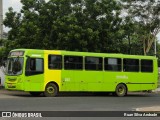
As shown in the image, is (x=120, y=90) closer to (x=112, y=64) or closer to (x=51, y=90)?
(x=112, y=64)

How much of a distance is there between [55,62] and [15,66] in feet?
8.07

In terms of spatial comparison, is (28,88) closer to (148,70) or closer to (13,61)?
(13,61)

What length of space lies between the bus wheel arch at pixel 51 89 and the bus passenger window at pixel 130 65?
5.62m

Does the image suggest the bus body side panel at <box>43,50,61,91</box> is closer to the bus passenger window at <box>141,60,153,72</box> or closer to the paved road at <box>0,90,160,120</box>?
the paved road at <box>0,90,160,120</box>

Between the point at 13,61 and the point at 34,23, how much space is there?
276 inches

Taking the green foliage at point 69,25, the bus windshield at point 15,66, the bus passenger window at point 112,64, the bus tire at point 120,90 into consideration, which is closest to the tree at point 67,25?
the green foliage at point 69,25

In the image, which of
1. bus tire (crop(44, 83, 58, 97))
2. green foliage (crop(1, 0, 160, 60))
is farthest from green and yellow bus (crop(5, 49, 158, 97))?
green foliage (crop(1, 0, 160, 60))

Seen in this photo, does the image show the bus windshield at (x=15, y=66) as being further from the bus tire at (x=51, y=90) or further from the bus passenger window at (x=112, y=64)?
the bus passenger window at (x=112, y=64)

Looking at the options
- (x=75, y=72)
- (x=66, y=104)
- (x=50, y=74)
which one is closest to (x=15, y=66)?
(x=50, y=74)

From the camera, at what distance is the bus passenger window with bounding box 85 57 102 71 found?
30.7 m

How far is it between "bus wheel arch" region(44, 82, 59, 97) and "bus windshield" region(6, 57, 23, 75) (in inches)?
78.6

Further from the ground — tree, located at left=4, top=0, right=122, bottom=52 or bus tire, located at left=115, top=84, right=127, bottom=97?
tree, located at left=4, top=0, right=122, bottom=52

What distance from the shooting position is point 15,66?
1125 inches

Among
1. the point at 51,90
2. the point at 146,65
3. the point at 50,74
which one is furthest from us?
the point at 146,65
